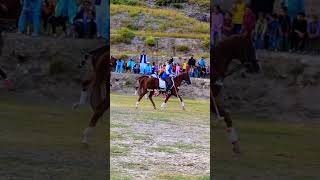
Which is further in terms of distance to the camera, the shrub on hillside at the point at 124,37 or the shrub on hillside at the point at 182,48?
the shrub on hillside at the point at 124,37

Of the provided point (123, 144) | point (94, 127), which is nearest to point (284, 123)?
point (94, 127)

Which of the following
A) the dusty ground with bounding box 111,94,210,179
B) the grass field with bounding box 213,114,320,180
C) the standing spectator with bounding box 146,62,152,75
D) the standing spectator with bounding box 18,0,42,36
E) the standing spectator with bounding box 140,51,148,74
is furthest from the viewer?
the standing spectator with bounding box 140,51,148,74

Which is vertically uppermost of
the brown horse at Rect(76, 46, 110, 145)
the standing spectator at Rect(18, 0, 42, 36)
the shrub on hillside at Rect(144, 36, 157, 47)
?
the standing spectator at Rect(18, 0, 42, 36)

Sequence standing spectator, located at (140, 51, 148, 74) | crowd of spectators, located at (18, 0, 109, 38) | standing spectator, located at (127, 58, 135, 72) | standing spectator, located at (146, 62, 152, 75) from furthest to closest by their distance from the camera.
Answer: standing spectator, located at (127, 58, 135, 72) → standing spectator, located at (140, 51, 148, 74) → standing spectator, located at (146, 62, 152, 75) → crowd of spectators, located at (18, 0, 109, 38)

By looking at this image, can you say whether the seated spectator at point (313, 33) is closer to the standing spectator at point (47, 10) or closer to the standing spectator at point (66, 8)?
the standing spectator at point (66, 8)

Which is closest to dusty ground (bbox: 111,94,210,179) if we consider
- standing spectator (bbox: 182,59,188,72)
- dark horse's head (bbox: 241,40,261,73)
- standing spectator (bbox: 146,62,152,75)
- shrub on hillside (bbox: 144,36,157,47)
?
dark horse's head (bbox: 241,40,261,73)

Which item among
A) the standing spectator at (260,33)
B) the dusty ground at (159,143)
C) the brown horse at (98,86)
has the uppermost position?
the standing spectator at (260,33)

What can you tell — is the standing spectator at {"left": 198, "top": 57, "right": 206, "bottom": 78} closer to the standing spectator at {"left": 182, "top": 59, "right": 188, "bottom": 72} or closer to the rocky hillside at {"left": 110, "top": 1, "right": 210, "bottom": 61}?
the standing spectator at {"left": 182, "top": 59, "right": 188, "bottom": 72}

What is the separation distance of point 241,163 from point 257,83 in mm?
832

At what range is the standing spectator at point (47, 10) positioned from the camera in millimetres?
6373

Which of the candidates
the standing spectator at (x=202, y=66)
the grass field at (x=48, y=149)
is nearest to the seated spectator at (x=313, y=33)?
the grass field at (x=48, y=149)

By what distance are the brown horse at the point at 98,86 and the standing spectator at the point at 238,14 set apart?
134 cm

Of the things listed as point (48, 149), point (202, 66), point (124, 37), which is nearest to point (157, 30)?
point (124, 37)

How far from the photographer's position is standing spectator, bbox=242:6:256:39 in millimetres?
6137
